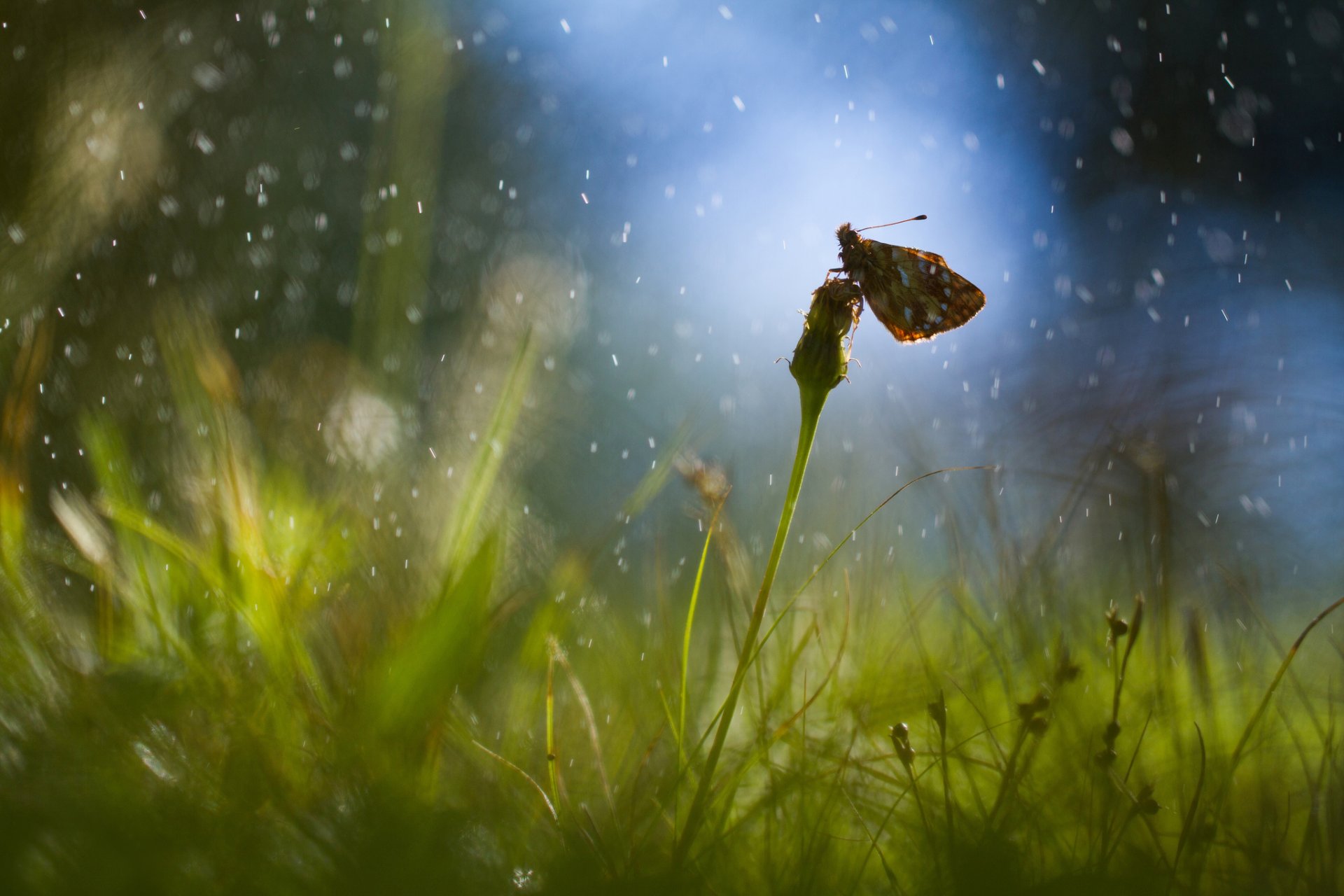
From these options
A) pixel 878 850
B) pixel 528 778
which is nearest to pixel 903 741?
pixel 878 850

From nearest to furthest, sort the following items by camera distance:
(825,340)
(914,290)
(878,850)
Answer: (878,850) → (825,340) → (914,290)

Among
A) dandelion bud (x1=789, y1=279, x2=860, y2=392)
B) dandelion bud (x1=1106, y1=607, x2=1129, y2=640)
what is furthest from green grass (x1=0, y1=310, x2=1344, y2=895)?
dandelion bud (x1=789, y1=279, x2=860, y2=392)

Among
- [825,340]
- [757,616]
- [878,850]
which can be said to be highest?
[825,340]

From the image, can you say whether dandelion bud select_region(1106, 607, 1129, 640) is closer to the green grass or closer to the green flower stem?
the green grass

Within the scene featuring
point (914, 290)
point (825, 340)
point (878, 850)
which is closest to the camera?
point (878, 850)

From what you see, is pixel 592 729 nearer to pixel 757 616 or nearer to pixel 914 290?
pixel 757 616

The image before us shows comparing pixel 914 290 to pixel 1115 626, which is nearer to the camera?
pixel 1115 626

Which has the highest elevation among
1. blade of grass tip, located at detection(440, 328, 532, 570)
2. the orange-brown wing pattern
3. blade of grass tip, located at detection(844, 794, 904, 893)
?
the orange-brown wing pattern
